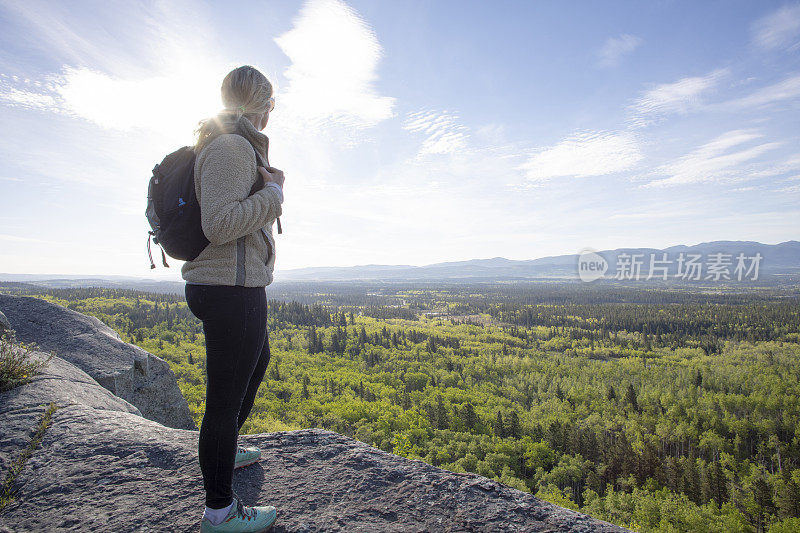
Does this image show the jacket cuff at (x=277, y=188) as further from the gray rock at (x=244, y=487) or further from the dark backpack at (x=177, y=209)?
the gray rock at (x=244, y=487)

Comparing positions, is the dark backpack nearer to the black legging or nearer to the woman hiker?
the woman hiker

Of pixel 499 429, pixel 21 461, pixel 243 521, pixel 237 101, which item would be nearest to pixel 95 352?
pixel 21 461

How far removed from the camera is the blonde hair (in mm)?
2662

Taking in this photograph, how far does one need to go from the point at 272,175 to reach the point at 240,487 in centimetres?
265

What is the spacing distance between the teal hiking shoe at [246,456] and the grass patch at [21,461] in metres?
1.59

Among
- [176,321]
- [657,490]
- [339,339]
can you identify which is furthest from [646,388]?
[176,321]

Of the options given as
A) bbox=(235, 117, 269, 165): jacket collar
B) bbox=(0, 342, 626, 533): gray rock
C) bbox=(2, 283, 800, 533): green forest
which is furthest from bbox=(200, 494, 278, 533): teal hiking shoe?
bbox=(2, 283, 800, 533): green forest

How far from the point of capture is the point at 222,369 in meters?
2.52

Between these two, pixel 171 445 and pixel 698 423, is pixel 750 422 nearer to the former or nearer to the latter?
pixel 698 423

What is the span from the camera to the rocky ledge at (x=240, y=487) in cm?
279

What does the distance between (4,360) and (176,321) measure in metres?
117

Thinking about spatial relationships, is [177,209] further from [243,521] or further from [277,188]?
[243,521]

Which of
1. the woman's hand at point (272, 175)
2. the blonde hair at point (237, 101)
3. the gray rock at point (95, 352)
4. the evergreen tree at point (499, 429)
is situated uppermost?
the blonde hair at point (237, 101)

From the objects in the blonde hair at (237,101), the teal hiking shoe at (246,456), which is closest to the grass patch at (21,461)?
the teal hiking shoe at (246,456)
